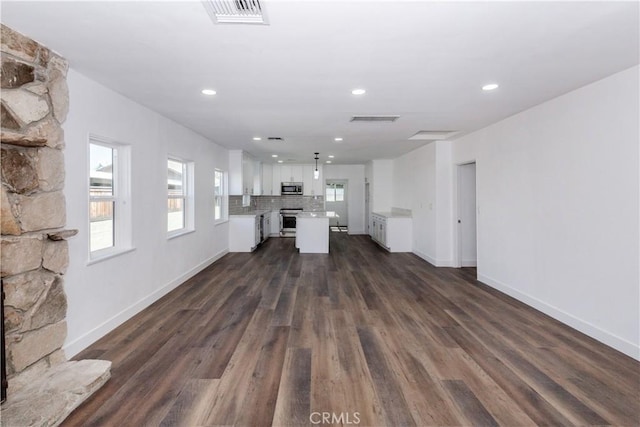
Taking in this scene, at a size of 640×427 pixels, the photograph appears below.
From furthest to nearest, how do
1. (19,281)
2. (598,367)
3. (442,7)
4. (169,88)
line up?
(169,88)
(598,367)
(19,281)
(442,7)

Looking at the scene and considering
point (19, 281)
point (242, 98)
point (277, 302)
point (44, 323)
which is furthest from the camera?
point (277, 302)

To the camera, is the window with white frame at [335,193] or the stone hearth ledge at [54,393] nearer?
the stone hearth ledge at [54,393]

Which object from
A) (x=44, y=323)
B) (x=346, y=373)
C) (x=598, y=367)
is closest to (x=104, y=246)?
(x=44, y=323)

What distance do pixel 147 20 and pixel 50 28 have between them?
0.72 m

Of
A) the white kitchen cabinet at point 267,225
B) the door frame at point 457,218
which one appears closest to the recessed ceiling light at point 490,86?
the door frame at point 457,218

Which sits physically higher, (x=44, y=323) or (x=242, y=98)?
(x=242, y=98)

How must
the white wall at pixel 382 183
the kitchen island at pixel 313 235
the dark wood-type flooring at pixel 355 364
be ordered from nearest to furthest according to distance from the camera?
the dark wood-type flooring at pixel 355 364 < the kitchen island at pixel 313 235 < the white wall at pixel 382 183

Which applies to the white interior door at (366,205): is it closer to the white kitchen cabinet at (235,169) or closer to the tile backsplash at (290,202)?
the tile backsplash at (290,202)

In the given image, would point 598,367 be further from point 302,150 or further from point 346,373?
point 302,150

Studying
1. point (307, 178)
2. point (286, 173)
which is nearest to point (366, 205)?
point (307, 178)

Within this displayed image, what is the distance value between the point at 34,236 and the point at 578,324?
15.9ft

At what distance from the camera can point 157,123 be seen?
411cm

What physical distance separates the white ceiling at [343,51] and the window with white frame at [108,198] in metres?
0.66

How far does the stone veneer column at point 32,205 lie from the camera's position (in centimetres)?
210
